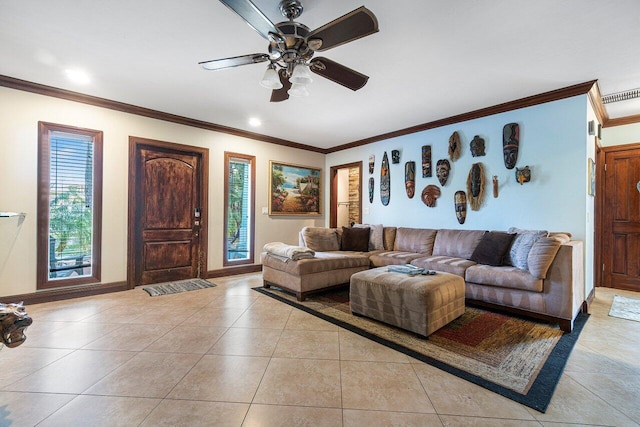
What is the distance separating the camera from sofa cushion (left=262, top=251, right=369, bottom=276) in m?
3.49

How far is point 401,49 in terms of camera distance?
2.54 meters

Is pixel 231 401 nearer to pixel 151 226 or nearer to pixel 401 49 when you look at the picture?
pixel 401 49

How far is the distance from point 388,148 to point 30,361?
205 inches

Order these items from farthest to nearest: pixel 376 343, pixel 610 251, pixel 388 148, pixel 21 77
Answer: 1. pixel 388 148
2. pixel 610 251
3. pixel 21 77
4. pixel 376 343

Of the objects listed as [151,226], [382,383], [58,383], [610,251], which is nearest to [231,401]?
[382,383]

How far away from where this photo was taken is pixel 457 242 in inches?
155

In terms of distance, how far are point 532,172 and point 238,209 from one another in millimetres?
4510

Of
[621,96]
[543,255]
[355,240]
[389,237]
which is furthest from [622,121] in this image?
[355,240]

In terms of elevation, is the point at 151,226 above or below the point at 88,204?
below

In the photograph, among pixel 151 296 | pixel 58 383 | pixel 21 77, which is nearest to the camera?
pixel 58 383

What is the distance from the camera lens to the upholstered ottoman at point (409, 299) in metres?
2.43

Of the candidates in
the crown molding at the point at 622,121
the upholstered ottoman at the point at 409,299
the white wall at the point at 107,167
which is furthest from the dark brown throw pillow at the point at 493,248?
the white wall at the point at 107,167

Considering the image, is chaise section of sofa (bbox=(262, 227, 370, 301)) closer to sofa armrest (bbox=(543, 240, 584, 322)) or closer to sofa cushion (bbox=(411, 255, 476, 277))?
sofa cushion (bbox=(411, 255, 476, 277))

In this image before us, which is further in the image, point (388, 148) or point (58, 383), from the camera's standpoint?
point (388, 148)
